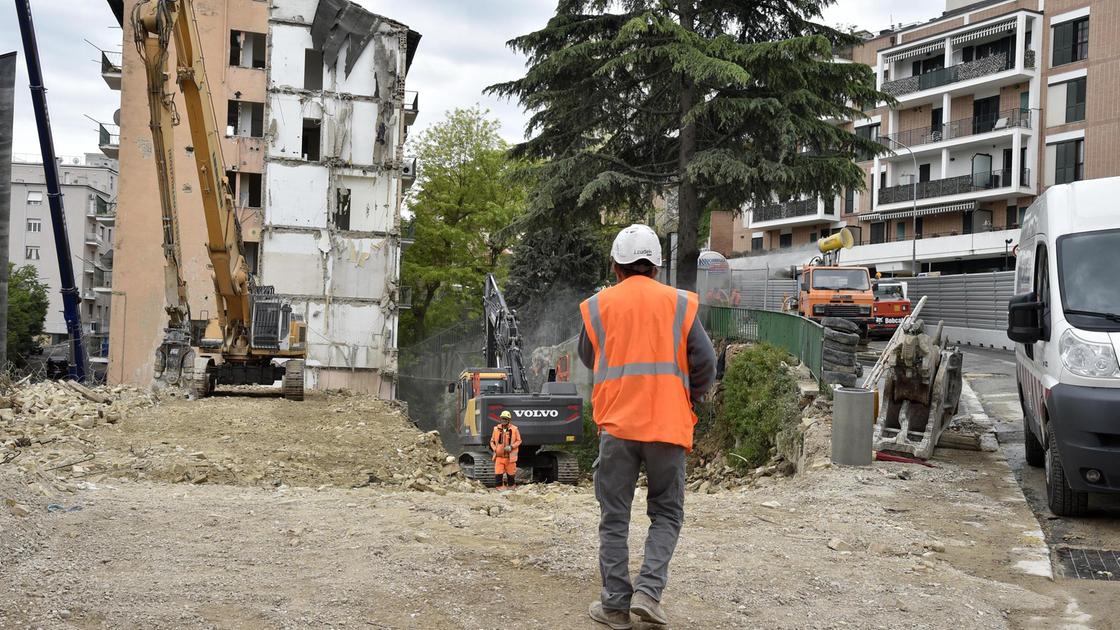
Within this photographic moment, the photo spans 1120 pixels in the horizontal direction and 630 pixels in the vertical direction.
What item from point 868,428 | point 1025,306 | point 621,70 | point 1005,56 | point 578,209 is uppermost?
point 1005,56

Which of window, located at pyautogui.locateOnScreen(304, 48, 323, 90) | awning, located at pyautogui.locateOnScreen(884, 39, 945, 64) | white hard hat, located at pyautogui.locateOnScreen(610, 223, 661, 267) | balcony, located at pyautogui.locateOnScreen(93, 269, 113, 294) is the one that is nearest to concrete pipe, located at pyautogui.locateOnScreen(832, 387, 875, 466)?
white hard hat, located at pyautogui.locateOnScreen(610, 223, 661, 267)

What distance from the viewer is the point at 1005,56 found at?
5216 centimetres

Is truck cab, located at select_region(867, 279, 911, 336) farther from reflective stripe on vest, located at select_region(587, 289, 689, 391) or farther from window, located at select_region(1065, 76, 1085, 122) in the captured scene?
reflective stripe on vest, located at select_region(587, 289, 689, 391)

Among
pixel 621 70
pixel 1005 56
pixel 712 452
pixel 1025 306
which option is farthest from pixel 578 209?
pixel 1005 56

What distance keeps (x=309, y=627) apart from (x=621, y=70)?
22751 mm

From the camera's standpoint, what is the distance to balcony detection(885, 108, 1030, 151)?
170 feet

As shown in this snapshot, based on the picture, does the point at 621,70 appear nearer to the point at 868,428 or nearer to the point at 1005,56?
the point at 868,428

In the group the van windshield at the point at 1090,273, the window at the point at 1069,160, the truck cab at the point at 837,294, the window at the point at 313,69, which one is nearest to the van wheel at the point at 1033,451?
the van windshield at the point at 1090,273

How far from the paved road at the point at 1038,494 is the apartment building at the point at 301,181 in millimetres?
21572

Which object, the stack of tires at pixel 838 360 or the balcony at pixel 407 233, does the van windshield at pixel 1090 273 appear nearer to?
the stack of tires at pixel 838 360

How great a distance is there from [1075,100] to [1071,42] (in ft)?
9.11

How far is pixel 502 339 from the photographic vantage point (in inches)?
899

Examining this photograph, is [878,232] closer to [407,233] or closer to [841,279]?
[407,233]

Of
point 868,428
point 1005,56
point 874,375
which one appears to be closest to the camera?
point 868,428
